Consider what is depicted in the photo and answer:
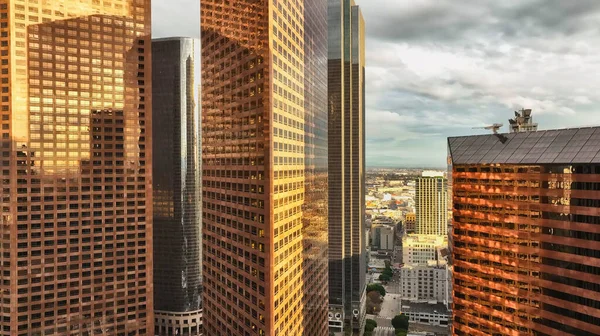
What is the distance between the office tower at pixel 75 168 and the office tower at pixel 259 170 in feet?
179

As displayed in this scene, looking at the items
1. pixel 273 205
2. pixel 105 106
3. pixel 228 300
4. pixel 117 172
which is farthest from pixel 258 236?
pixel 105 106

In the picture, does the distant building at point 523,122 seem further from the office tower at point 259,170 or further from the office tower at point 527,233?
the office tower at point 259,170

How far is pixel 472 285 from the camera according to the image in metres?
122

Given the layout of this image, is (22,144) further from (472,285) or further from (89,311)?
(472,285)

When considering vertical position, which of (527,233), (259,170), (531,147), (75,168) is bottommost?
(527,233)

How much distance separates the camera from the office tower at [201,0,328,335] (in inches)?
4205

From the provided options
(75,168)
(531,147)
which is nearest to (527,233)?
(531,147)

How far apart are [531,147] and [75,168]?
15927 cm

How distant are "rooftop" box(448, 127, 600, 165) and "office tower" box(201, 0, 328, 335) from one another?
5201cm

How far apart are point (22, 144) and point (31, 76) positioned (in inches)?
1011

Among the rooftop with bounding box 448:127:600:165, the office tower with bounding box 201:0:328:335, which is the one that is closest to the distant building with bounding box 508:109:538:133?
the rooftop with bounding box 448:127:600:165

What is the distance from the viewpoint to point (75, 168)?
161 meters

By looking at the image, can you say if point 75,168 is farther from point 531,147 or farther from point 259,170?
point 531,147

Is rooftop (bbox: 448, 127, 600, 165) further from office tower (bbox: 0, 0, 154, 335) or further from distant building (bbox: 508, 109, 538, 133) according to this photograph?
office tower (bbox: 0, 0, 154, 335)
